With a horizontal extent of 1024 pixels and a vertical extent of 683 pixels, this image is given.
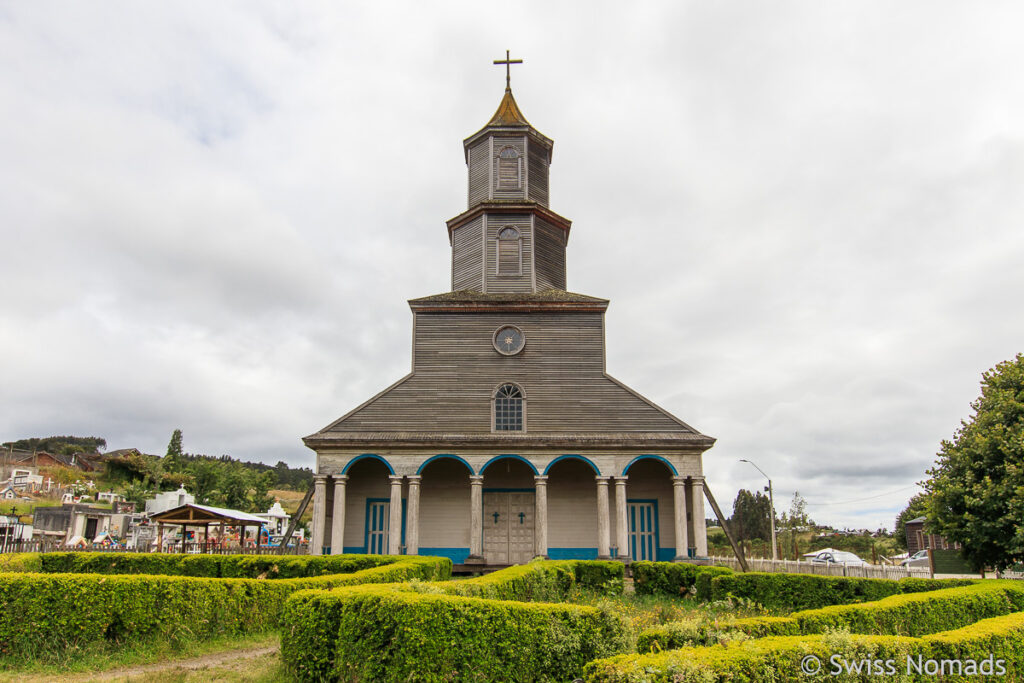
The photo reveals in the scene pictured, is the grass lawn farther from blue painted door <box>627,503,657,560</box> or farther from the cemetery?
blue painted door <box>627,503,657,560</box>

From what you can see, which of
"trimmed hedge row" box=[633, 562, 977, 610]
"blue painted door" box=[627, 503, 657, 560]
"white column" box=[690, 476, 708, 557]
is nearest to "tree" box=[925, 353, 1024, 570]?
"trimmed hedge row" box=[633, 562, 977, 610]

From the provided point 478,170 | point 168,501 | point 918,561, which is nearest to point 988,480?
point 478,170

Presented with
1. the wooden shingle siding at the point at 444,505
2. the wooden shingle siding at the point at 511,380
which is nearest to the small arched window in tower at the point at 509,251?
the wooden shingle siding at the point at 511,380

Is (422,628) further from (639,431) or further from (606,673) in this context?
(639,431)

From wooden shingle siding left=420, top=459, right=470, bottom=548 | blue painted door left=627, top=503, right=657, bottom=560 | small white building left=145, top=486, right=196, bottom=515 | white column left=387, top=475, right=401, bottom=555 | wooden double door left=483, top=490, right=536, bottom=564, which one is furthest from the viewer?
small white building left=145, top=486, right=196, bottom=515

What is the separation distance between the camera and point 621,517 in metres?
24.1

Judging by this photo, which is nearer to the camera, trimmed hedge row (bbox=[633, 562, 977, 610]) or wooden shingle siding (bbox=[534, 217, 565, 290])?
trimmed hedge row (bbox=[633, 562, 977, 610])

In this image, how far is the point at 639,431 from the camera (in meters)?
25.0

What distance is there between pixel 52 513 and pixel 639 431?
40.1m

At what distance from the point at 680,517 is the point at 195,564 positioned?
52.9ft

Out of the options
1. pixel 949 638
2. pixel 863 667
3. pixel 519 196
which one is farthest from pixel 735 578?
pixel 519 196

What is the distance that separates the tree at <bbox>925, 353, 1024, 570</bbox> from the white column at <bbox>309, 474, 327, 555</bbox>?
769 inches

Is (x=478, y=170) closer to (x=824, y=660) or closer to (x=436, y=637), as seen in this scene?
(x=436, y=637)

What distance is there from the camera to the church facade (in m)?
24.5
